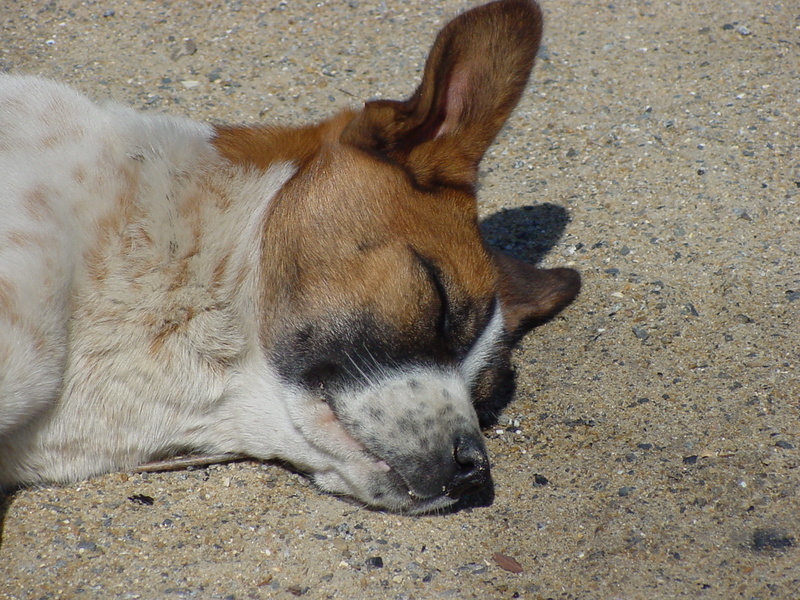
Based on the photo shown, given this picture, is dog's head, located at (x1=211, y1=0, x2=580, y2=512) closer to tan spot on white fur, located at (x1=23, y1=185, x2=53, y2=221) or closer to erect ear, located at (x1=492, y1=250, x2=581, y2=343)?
erect ear, located at (x1=492, y1=250, x2=581, y2=343)

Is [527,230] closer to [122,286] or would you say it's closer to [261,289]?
[261,289]

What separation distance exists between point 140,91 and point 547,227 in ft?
8.61

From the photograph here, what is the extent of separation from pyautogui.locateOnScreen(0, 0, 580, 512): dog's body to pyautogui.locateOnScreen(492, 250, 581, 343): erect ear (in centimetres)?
26

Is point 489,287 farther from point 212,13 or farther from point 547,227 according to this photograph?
point 212,13

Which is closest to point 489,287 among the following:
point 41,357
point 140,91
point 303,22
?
point 41,357

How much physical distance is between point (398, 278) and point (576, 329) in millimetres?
1287

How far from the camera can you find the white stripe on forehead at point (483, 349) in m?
3.07

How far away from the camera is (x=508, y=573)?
107 inches

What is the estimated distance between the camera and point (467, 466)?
280cm

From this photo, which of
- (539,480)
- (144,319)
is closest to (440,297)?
(539,480)

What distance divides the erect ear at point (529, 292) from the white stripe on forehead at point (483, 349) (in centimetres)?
16

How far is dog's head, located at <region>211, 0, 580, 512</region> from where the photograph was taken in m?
2.82

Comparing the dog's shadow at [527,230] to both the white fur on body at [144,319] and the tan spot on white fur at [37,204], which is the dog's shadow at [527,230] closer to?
the white fur on body at [144,319]

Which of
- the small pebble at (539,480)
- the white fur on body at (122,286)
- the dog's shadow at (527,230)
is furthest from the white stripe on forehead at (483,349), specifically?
the dog's shadow at (527,230)
